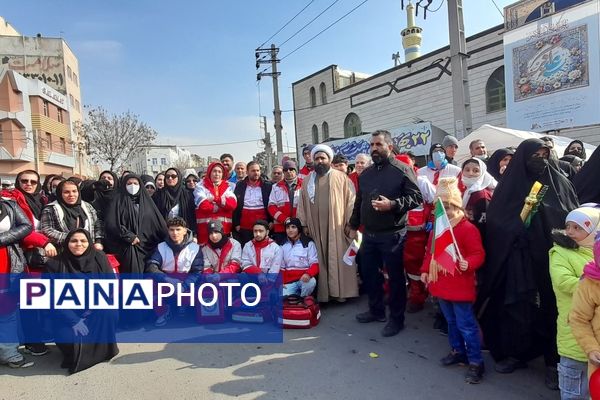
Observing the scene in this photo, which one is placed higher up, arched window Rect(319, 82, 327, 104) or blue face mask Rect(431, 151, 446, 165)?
arched window Rect(319, 82, 327, 104)

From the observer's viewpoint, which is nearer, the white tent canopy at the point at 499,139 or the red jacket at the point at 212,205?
the red jacket at the point at 212,205

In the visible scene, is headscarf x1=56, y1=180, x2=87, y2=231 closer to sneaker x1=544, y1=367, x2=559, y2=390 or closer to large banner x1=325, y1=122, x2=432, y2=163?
sneaker x1=544, y1=367, x2=559, y2=390

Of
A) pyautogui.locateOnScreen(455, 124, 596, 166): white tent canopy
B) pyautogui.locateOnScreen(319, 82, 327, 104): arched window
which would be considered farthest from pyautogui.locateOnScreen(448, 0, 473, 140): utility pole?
pyautogui.locateOnScreen(319, 82, 327, 104): arched window

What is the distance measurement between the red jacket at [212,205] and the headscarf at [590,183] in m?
3.75

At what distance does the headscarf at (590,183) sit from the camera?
301cm

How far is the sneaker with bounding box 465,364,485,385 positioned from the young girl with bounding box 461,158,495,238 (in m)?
1.15

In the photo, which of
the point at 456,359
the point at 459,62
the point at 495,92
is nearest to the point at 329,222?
the point at 456,359

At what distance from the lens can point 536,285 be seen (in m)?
2.80

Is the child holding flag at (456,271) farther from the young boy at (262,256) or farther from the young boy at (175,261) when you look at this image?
the young boy at (175,261)

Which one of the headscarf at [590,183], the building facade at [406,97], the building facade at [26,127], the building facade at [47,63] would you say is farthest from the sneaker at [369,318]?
the building facade at [47,63]

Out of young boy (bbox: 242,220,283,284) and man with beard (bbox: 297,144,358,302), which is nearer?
young boy (bbox: 242,220,283,284)

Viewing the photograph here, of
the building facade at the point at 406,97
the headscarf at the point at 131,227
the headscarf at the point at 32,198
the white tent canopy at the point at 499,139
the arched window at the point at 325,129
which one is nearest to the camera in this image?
the headscarf at the point at 32,198

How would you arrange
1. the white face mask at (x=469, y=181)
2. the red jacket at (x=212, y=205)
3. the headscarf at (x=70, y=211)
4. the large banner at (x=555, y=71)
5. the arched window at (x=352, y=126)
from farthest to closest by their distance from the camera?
the arched window at (x=352, y=126) < the large banner at (x=555, y=71) < the red jacket at (x=212, y=205) < the headscarf at (x=70, y=211) < the white face mask at (x=469, y=181)

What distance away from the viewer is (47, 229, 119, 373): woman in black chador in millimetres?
3354
